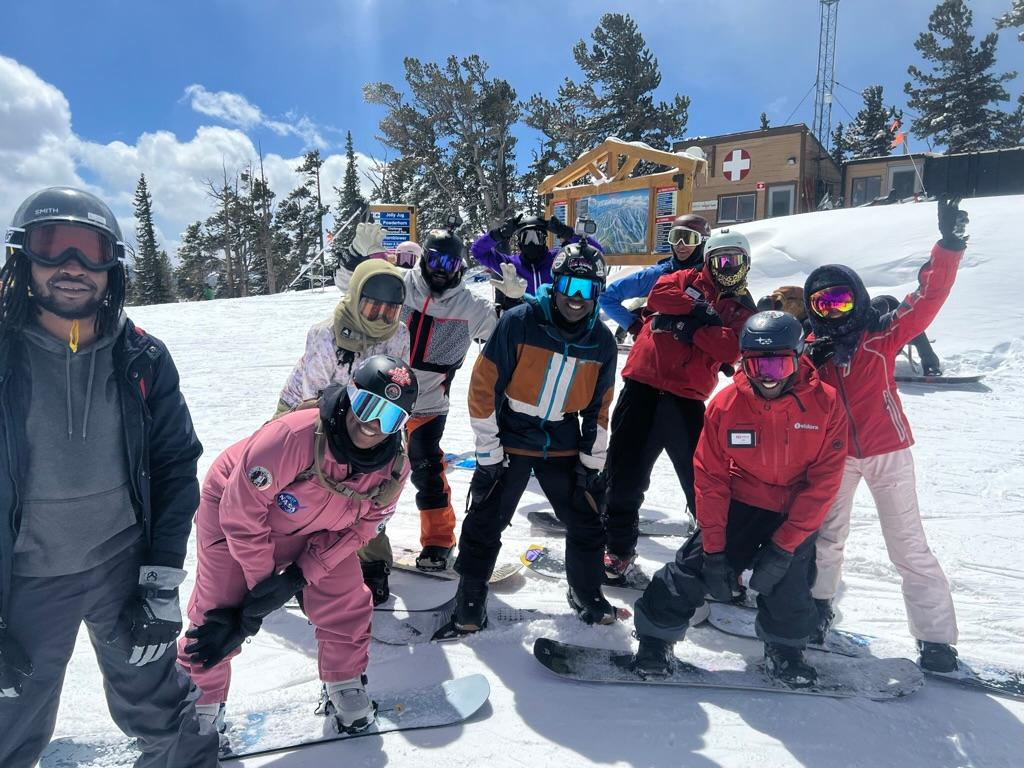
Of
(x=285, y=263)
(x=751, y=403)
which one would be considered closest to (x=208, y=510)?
(x=751, y=403)

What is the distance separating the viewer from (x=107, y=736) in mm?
2533

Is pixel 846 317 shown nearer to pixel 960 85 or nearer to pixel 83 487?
pixel 83 487

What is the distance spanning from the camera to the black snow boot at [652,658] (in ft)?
9.90

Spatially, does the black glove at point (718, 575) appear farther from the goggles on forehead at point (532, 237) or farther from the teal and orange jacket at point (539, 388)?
the goggles on forehead at point (532, 237)

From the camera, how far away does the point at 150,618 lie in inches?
76.4

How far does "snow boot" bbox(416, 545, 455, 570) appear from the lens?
13.6 feet

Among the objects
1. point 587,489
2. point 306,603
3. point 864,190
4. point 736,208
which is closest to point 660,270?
point 587,489

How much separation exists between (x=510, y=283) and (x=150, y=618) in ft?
10.4

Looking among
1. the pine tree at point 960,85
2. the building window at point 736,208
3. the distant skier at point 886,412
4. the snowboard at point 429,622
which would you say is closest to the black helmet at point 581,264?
the distant skier at point 886,412

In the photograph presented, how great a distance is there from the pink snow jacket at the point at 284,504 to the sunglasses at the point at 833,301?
2231 millimetres

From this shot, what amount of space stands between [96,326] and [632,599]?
10.6 feet

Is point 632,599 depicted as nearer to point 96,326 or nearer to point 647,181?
point 96,326

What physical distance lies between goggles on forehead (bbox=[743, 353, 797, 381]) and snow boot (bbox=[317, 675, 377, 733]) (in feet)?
7.37

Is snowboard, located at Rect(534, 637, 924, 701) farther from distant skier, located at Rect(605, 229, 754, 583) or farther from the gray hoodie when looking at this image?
the gray hoodie
